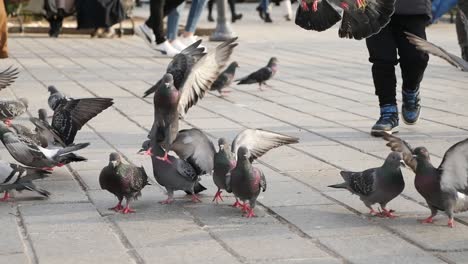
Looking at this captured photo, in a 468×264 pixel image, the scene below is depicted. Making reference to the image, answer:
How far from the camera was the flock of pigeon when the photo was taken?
424 cm

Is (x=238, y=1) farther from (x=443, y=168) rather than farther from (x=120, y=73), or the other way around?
(x=443, y=168)

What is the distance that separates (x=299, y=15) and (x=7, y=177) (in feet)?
5.99

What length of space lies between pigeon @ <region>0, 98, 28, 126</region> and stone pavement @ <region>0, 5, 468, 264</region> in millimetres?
527

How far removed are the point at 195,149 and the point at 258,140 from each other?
0.38 meters

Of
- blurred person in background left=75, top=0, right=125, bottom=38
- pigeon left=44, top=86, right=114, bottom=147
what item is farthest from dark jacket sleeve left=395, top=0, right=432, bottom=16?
blurred person in background left=75, top=0, right=125, bottom=38

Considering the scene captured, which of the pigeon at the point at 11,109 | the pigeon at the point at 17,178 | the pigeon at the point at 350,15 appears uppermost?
the pigeon at the point at 350,15

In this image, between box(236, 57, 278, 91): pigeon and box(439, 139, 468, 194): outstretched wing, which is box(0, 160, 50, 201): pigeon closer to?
box(439, 139, 468, 194): outstretched wing

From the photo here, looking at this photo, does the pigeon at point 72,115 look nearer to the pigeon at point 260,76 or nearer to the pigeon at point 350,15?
the pigeon at point 350,15

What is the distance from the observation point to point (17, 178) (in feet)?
15.3

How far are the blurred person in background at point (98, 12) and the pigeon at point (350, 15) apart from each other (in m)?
9.05

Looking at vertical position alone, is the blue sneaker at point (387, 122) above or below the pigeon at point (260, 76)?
above

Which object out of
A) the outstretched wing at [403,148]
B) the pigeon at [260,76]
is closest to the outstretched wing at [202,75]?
the outstretched wing at [403,148]

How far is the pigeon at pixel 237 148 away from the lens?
452 centimetres

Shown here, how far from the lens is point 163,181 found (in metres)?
4.61
